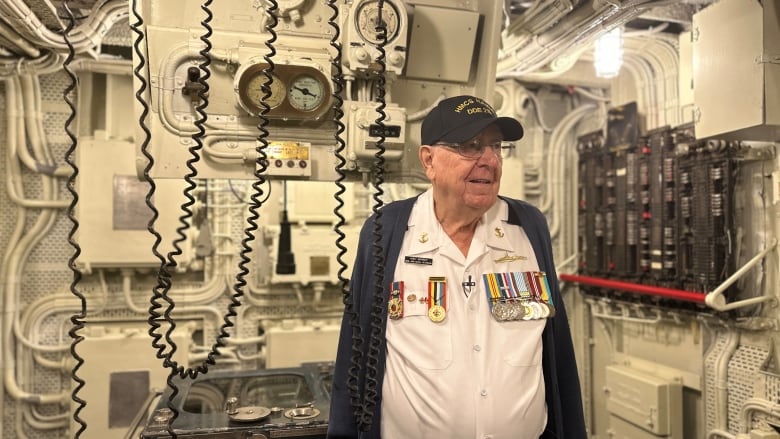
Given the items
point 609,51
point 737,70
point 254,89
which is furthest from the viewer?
point 609,51

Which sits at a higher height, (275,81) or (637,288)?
(275,81)

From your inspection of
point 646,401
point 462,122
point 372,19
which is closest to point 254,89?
point 372,19

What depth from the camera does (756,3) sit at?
2.49 meters

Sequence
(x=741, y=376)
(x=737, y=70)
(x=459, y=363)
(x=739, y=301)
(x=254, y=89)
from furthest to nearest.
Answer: (x=741, y=376) → (x=739, y=301) → (x=737, y=70) → (x=254, y=89) → (x=459, y=363)

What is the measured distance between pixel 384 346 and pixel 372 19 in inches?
53.0

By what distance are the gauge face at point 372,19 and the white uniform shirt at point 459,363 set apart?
3.32 feet

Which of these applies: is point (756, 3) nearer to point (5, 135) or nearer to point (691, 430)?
point (691, 430)

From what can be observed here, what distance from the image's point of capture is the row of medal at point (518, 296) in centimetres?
169

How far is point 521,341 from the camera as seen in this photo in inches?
66.6

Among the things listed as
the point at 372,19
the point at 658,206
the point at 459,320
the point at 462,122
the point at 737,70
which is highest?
Result: the point at 372,19

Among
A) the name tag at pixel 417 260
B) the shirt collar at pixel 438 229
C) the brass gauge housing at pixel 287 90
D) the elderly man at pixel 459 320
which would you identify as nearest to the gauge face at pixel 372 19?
the brass gauge housing at pixel 287 90

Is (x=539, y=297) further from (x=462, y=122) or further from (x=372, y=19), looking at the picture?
(x=372, y=19)

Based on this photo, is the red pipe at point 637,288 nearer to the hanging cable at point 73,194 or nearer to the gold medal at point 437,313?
the gold medal at point 437,313

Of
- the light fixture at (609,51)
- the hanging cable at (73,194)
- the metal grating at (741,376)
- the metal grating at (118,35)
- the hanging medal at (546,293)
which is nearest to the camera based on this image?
the hanging cable at (73,194)
